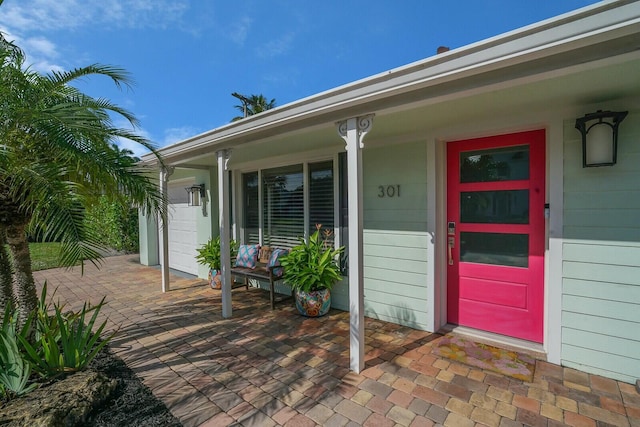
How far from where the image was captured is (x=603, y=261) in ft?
8.06

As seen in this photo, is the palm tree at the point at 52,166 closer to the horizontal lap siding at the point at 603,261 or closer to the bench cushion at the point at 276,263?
the bench cushion at the point at 276,263

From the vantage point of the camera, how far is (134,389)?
2348 mm

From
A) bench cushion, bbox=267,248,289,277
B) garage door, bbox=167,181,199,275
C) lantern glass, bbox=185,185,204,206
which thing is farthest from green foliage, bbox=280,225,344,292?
garage door, bbox=167,181,199,275

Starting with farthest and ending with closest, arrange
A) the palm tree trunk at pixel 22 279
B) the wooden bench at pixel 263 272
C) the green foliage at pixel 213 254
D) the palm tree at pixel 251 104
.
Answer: the palm tree at pixel 251 104
the green foliage at pixel 213 254
the wooden bench at pixel 263 272
the palm tree trunk at pixel 22 279

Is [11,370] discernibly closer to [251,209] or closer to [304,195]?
[304,195]

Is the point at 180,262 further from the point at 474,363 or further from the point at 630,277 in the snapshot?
the point at 630,277

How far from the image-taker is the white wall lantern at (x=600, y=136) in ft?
7.57

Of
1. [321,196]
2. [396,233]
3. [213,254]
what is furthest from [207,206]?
[396,233]

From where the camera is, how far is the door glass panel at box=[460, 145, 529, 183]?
296cm

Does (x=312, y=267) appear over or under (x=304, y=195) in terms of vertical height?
under

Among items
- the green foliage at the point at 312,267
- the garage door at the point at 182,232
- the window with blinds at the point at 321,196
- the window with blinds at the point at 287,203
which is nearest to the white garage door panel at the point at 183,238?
the garage door at the point at 182,232

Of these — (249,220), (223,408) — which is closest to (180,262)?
(249,220)

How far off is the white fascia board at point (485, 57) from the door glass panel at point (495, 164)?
145 centimetres

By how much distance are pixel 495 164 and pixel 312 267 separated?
7.97 ft
